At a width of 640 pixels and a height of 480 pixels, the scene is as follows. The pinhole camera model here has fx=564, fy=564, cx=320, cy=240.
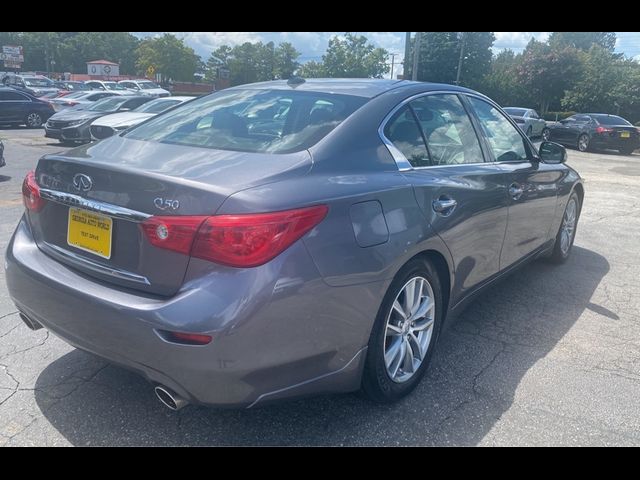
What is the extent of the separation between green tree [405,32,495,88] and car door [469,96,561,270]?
166ft

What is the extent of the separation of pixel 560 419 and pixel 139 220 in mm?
2229

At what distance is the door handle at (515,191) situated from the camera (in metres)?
3.78

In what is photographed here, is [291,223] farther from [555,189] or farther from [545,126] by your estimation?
[545,126]

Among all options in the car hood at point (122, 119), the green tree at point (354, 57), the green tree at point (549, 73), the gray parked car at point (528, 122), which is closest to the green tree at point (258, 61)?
the green tree at point (354, 57)

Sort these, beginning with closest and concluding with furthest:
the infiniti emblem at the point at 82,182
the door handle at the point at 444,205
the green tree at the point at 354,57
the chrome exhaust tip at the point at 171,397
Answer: the chrome exhaust tip at the point at 171,397, the infiniti emblem at the point at 82,182, the door handle at the point at 444,205, the green tree at the point at 354,57

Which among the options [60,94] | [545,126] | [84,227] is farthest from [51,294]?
[60,94]

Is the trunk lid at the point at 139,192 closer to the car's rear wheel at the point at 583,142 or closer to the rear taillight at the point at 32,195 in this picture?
the rear taillight at the point at 32,195

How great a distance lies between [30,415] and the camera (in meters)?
2.69

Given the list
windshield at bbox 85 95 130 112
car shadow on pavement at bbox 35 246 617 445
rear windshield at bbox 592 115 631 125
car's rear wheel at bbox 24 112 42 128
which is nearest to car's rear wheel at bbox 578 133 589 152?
rear windshield at bbox 592 115 631 125

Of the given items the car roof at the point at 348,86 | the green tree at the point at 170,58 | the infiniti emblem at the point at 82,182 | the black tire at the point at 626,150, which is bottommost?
the black tire at the point at 626,150

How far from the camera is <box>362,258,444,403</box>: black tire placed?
262 cm

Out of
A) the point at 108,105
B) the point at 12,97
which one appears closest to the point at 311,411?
the point at 108,105

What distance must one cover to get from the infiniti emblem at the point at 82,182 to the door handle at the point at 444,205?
166 cm

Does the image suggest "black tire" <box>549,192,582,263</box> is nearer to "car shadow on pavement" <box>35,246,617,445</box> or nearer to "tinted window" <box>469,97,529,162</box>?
"tinted window" <box>469,97,529,162</box>
